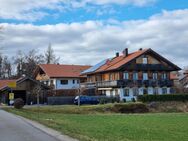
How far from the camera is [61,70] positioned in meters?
93.0

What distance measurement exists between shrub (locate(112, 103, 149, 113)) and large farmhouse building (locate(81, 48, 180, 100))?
43.0 ft

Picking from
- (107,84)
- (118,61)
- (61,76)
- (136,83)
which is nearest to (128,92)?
(136,83)

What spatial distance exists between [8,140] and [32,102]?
58.7 meters

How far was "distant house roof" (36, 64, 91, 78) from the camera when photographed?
90312 millimetres

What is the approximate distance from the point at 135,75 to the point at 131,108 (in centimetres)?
1923

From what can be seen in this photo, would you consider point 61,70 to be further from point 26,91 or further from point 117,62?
point 26,91

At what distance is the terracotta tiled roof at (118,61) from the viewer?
78.4 m

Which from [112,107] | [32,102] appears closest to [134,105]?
[112,107]

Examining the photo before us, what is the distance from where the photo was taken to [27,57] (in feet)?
379

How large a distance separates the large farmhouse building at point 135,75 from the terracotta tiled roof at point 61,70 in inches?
352

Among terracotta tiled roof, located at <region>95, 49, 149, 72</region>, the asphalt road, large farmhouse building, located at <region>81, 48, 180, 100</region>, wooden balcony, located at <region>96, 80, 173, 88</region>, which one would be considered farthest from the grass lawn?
terracotta tiled roof, located at <region>95, 49, 149, 72</region>

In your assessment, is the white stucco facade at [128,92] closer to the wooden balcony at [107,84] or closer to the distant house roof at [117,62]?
the wooden balcony at [107,84]

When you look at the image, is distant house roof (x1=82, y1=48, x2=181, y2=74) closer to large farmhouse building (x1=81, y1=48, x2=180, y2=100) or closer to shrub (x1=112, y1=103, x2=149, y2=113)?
large farmhouse building (x1=81, y1=48, x2=180, y2=100)

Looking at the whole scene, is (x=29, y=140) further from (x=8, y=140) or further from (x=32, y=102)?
(x=32, y=102)
